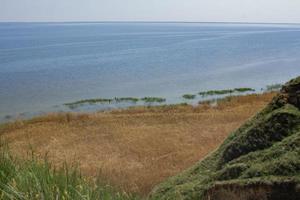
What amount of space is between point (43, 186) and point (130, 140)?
13409 millimetres

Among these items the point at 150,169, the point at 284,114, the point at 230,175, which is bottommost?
the point at 150,169

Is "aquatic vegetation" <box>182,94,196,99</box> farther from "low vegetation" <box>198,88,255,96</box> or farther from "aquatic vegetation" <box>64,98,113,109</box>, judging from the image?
"aquatic vegetation" <box>64,98,113,109</box>

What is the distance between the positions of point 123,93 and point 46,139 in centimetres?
2326

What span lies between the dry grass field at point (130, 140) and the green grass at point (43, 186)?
5.26 metres

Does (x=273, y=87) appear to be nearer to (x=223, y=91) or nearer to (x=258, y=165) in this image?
(x=223, y=91)

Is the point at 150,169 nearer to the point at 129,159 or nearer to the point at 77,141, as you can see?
the point at 129,159

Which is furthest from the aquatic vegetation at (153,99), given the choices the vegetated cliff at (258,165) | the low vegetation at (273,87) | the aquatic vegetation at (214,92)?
the vegetated cliff at (258,165)

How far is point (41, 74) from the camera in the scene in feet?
183

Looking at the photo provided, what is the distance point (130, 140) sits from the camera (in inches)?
682

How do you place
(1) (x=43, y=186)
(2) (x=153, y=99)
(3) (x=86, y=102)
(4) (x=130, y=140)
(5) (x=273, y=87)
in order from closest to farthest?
(1) (x=43, y=186) → (4) (x=130, y=140) → (3) (x=86, y=102) → (2) (x=153, y=99) → (5) (x=273, y=87)

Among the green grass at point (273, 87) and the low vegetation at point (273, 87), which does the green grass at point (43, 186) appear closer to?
the green grass at point (273, 87)

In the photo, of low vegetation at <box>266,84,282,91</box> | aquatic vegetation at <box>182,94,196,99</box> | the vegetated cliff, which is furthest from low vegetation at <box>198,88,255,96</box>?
the vegetated cliff

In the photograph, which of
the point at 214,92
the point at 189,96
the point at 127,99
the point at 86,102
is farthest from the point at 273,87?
the point at 86,102

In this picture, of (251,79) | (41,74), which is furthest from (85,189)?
(41,74)
